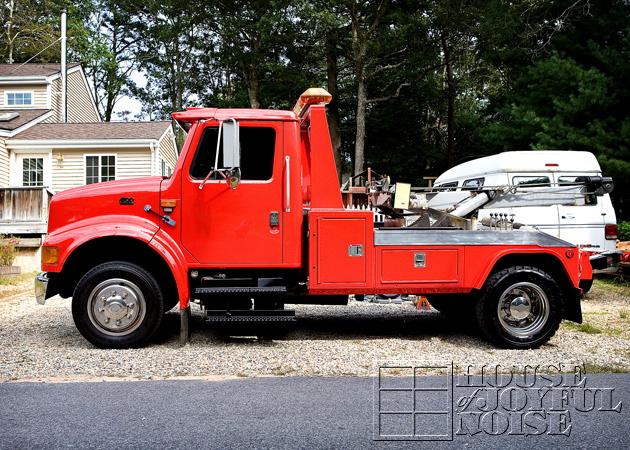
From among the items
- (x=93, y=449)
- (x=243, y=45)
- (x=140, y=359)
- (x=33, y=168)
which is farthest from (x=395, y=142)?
(x=93, y=449)

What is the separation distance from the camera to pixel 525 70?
21234 millimetres

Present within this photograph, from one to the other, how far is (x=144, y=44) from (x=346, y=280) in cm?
4262

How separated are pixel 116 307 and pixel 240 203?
1.77 m

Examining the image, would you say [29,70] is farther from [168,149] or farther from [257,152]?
[257,152]

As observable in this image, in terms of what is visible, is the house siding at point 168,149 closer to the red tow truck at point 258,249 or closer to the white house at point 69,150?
the white house at point 69,150

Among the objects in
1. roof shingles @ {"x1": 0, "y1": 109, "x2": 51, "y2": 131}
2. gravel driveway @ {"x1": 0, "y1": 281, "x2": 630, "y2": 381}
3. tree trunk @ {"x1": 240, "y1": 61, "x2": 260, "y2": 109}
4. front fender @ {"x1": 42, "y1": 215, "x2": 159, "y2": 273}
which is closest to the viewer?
gravel driveway @ {"x1": 0, "y1": 281, "x2": 630, "y2": 381}

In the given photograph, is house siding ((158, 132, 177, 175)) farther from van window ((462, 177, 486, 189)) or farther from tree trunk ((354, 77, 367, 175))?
van window ((462, 177, 486, 189))

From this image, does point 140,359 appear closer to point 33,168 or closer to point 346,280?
point 346,280

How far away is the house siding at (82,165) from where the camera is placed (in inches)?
819

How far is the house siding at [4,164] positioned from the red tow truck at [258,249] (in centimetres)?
1655

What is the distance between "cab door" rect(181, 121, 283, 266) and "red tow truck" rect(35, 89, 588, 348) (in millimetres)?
11

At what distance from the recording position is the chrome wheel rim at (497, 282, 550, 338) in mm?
6172

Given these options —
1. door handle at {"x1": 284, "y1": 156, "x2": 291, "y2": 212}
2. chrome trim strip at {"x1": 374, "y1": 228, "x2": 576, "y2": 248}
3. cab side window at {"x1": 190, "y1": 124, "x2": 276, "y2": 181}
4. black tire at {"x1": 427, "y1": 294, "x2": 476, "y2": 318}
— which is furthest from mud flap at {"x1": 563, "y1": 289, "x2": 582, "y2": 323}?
cab side window at {"x1": 190, "y1": 124, "x2": 276, "y2": 181}

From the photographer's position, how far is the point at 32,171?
2100 centimetres
